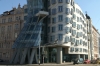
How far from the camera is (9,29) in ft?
288

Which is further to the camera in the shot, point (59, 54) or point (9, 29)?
point (9, 29)

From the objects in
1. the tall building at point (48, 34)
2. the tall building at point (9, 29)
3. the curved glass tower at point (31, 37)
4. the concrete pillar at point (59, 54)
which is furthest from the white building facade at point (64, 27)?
the tall building at point (9, 29)

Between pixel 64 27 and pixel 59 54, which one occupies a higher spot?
pixel 64 27

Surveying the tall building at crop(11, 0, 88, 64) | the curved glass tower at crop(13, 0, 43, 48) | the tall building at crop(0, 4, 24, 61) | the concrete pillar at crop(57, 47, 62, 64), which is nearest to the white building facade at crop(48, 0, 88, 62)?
the tall building at crop(11, 0, 88, 64)

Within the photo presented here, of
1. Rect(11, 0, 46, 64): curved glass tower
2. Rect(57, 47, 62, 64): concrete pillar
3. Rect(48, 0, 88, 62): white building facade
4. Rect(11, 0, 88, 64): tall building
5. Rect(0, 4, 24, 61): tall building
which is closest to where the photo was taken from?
Rect(11, 0, 46, 64): curved glass tower

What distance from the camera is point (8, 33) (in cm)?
8762

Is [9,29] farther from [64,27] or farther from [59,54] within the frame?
[59,54]

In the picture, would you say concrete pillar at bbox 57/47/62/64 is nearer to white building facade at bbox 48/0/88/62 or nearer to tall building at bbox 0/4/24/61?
white building facade at bbox 48/0/88/62

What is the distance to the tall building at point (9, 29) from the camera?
279 ft

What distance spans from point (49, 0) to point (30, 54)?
21671 millimetres

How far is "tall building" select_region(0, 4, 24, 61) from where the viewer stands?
85125 mm

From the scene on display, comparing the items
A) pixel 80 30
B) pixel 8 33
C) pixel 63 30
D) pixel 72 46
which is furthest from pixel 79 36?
pixel 8 33

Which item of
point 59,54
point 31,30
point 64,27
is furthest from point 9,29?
point 59,54

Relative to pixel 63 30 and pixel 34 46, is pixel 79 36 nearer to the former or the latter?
pixel 63 30
